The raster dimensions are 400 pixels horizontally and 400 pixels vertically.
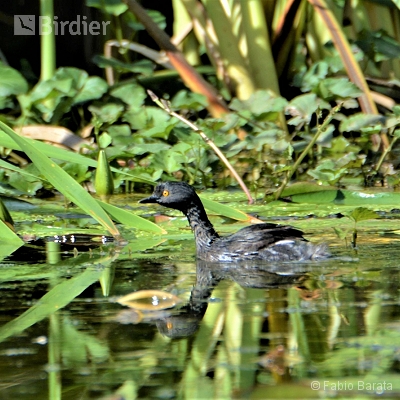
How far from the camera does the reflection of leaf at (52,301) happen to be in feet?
11.8

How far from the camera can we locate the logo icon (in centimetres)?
1005

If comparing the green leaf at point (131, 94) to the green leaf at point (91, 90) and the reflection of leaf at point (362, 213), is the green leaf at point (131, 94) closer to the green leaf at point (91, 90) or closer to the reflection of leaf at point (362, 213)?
the green leaf at point (91, 90)

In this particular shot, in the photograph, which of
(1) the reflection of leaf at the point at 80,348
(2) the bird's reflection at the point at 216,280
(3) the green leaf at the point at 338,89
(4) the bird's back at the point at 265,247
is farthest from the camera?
(3) the green leaf at the point at 338,89

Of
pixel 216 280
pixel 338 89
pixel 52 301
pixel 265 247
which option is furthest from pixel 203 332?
pixel 338 89

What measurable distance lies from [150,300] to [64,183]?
1.24 m

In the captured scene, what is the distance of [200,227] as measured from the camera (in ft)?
18.3

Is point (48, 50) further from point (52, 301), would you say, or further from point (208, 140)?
point (52, 301)

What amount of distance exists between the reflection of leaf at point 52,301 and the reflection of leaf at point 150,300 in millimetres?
261

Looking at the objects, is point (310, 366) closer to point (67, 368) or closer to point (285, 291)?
point (67, 368)

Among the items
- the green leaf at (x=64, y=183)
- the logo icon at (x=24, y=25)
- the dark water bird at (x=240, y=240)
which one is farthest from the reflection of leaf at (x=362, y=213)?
the logo icon at (x=24, y=25)

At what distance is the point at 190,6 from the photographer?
8.75 metres

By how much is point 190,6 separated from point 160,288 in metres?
4.93

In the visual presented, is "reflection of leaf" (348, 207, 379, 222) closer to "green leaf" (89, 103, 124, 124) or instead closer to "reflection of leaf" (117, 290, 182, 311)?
"reflection of leaf" (117, 290, 182, 311)

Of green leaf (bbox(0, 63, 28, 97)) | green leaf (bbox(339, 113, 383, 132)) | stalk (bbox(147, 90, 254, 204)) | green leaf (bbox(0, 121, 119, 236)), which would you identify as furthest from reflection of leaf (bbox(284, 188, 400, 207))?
green leaf (bbox(0, 63, 28, 97))
